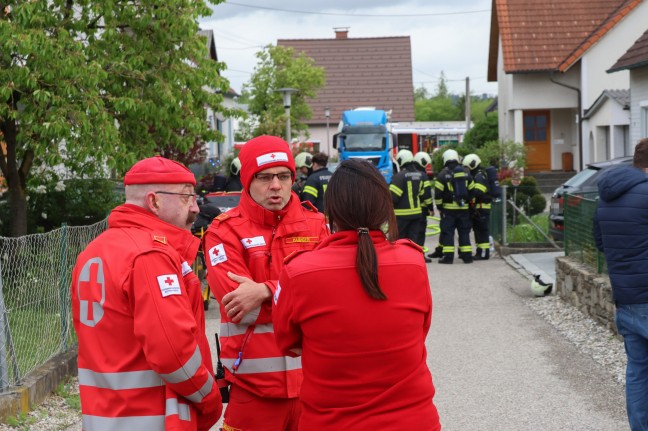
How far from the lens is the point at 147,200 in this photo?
383 centimetres

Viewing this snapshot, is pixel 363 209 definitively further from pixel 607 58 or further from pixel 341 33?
pixel 341 33

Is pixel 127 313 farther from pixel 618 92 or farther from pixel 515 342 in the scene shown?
pixel 618 92

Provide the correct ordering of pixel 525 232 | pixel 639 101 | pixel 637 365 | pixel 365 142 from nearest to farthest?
pixel 637 365 → pixel 525 232 → pixel 639 101 → pixel 365 142

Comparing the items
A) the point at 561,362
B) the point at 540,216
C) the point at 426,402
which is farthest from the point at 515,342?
the point at 540,216

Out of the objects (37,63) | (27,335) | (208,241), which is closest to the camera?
(208,241)

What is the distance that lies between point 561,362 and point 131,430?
21.6 feet

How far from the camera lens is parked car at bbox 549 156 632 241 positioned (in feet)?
59.2

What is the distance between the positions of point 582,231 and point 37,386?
7343mm

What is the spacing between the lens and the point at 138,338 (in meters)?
3.50

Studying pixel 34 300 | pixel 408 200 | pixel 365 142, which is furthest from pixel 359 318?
pixel 365 142

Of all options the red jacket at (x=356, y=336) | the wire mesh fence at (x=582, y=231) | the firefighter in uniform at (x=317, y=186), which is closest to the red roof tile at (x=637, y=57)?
the wire mesh fence at (x=582, y=231)

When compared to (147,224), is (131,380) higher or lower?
lower

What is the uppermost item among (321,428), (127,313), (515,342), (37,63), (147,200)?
(37,63)

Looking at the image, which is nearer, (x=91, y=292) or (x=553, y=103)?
(x=91, y=292)
